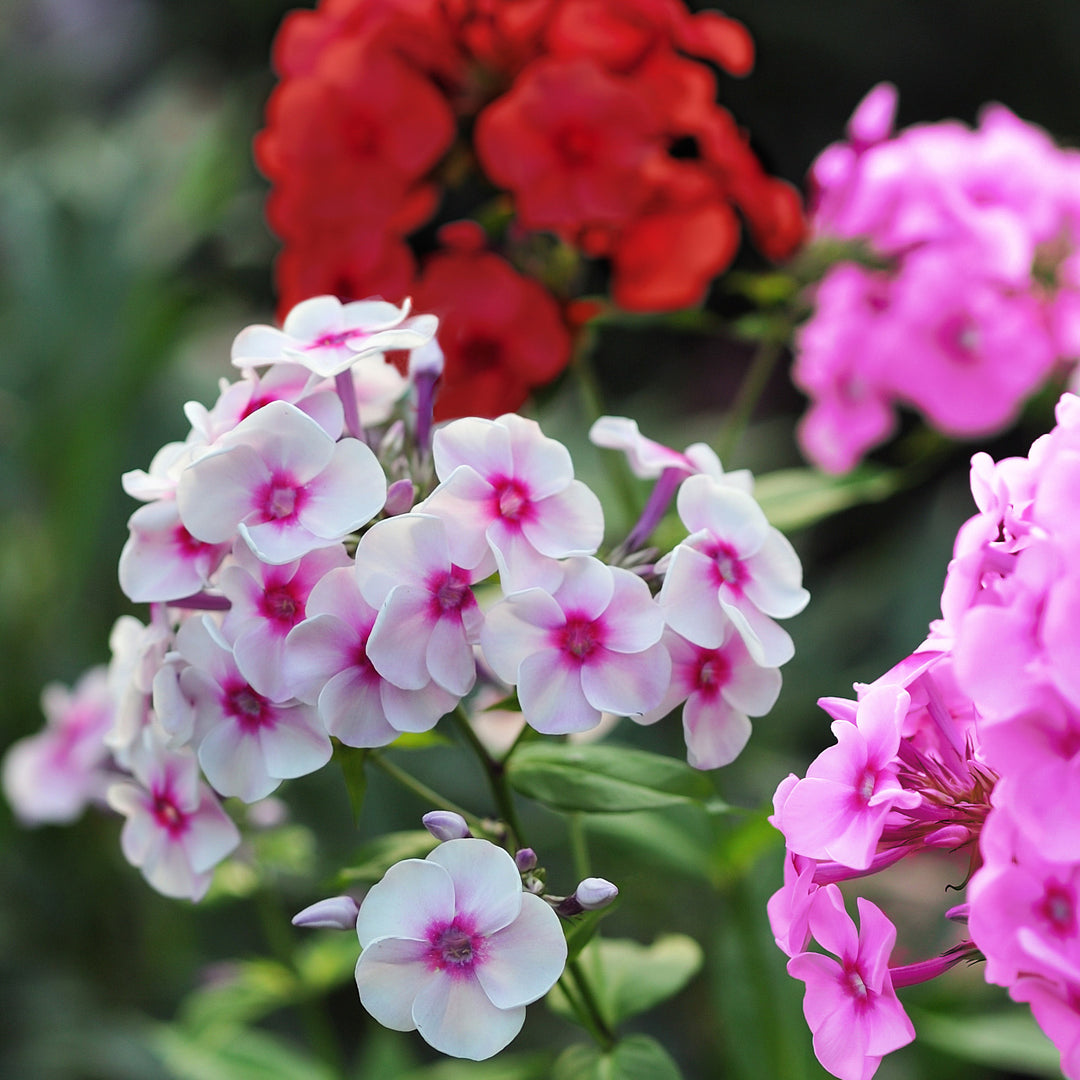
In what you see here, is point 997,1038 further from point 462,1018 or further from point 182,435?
point 182,435

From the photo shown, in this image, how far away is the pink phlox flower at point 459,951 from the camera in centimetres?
49

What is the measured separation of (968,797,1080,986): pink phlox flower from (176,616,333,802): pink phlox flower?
0.29 m

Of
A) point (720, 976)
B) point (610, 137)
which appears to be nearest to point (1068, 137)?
point (610, 137)

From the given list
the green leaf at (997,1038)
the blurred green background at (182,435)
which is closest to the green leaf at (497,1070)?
the blurred green background at (182,435)

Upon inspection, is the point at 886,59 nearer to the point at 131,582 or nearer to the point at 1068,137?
the point at 1068,137

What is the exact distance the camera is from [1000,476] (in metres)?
0.52

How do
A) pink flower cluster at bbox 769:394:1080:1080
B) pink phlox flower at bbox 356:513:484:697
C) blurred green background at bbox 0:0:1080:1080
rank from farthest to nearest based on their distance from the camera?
blurred green background at bbox 0:0:1080:1080 → pink phlox flower at bbox 356:513:484:697 → pink flower cluster at bbox 769:394:1080:1080

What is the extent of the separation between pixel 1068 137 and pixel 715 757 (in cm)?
261

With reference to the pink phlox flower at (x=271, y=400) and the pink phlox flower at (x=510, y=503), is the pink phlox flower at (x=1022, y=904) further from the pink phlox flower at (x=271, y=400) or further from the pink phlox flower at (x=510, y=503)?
the pink phlox flower at (x=271, y=400)

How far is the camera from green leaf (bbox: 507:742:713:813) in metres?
0.59

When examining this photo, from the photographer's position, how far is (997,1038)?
0.94 m

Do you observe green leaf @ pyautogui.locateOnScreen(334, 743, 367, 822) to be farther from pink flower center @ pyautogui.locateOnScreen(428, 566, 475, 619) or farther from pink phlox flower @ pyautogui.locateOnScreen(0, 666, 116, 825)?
pink phlox flower @ pyautogui.locateOnScreen(0, 666, 116, 825)

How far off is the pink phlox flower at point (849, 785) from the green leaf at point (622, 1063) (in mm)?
190

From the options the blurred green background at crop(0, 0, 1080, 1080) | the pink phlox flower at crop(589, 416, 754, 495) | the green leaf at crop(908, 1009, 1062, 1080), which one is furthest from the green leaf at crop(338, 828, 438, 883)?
the green leaf at crop(908, 1009, 1062, 1080)
